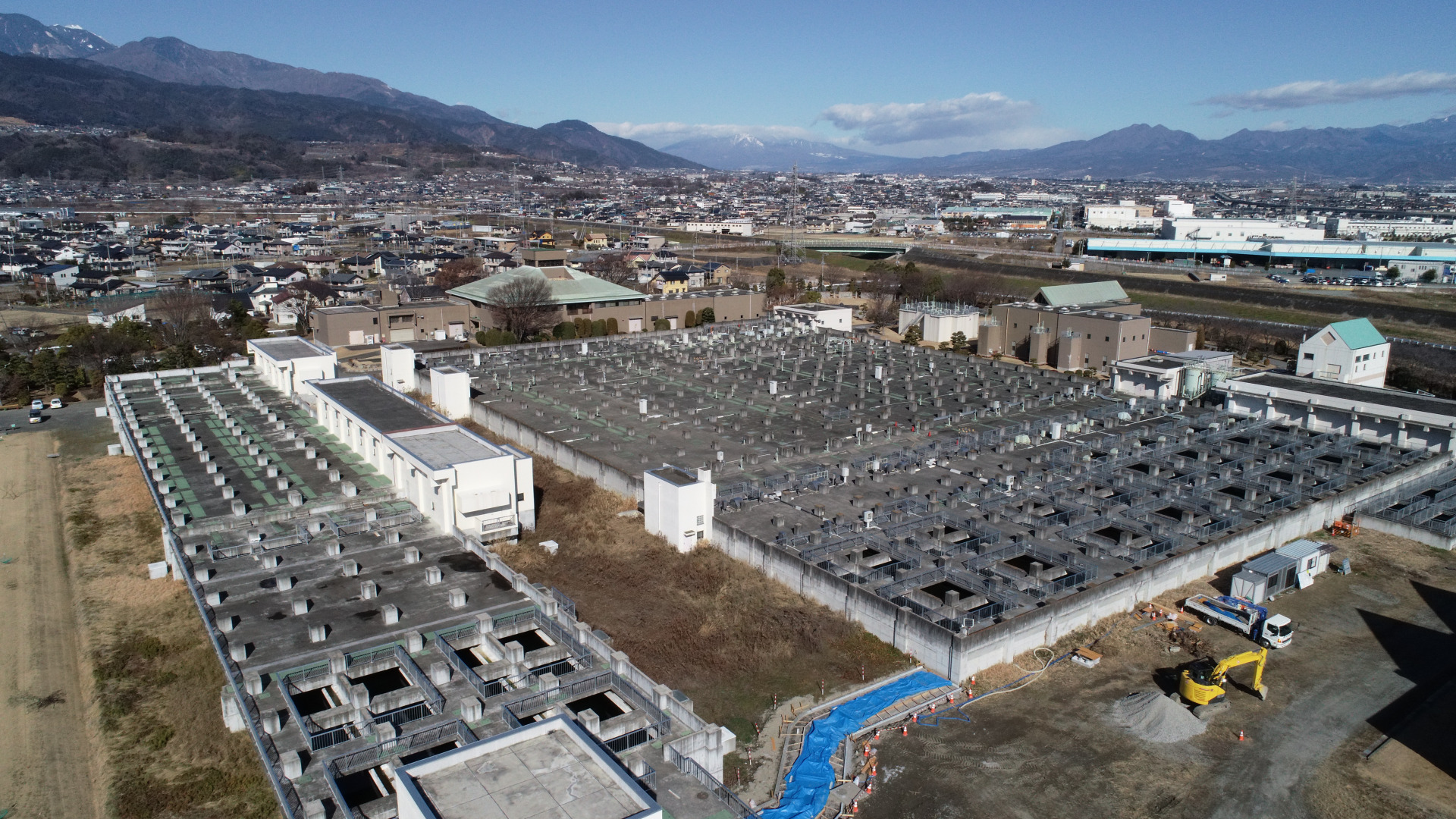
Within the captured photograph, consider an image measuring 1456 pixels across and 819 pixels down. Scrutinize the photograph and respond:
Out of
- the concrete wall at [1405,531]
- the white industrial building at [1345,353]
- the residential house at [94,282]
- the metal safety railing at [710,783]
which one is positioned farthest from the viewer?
the residential house at [94,282]

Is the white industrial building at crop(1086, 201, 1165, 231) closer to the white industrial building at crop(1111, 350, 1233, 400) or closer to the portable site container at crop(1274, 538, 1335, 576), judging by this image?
the white industrial building at crop(1111, 350, 1233, 400)

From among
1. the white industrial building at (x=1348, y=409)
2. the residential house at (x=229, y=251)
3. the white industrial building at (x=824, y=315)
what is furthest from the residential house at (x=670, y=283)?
the residential house at (x=229, y=251)

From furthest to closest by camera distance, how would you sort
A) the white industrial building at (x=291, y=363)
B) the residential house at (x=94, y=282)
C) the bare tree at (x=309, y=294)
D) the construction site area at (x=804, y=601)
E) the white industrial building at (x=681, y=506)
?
the residential house at (x=94, y=282) < the bare tree at (x=309, y=294) < the white industrial building at (x=291, y=363) < the white industrial building at (x=681, y=506) < the construction site area at (x=804, y=601)

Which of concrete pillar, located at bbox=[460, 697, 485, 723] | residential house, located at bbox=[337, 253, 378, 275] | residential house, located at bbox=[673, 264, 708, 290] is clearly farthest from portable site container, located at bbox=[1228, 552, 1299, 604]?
residential house, located at bbox=[337, 253, 378, 275]

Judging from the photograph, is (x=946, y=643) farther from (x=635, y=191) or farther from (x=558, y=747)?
(x=635, y=191)

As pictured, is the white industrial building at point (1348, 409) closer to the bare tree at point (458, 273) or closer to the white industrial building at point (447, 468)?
the white industrial building at point (447, 468)

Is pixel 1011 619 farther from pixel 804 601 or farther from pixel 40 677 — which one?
pixel 40 677

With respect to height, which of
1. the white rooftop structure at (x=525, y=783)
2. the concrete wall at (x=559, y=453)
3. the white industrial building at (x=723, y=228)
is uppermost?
the white industrial building at (x=723, y=228)
